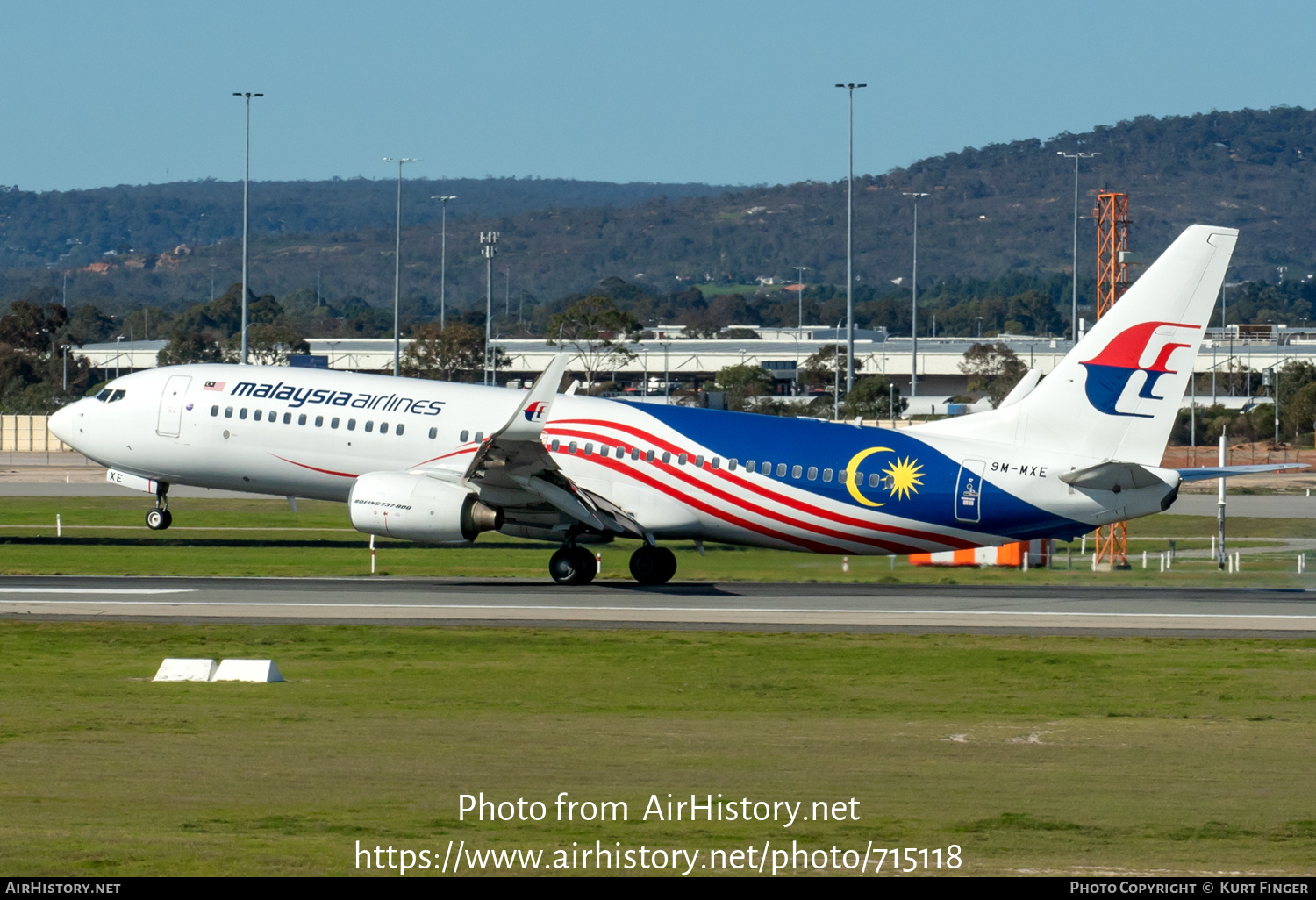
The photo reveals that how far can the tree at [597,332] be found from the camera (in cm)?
13488

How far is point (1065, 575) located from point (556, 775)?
28222 mm

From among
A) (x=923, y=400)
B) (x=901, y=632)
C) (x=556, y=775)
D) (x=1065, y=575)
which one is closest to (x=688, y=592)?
(x=901, y=632)

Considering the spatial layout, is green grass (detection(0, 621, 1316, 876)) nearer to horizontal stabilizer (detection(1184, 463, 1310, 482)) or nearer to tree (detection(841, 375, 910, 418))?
horizontal stabilizer (detection(1184, 463, 1310, 482))

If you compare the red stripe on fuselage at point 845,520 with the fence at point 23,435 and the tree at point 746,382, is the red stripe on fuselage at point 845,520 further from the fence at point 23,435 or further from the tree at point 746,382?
the tree at point 746,382

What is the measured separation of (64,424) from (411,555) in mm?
9804

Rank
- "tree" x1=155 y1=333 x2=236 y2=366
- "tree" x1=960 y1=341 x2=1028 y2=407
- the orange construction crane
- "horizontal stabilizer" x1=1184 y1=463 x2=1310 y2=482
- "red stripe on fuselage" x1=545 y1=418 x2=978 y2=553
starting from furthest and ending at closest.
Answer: "tree" x1=960 y1=341 x2=1028 y2=407 < "tree" x1=155 y1=333 x2=236 y2=366 < the orange construction crane < "red stripe on fuselage" x1=545 y1=418 x2=978 y2=553 < "horizontal stabilizer" x1=1184 y1=463 x2=1310 y2=482

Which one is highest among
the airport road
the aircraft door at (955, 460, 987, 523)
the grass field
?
the aircraft door at (955, 460, 987, 523)

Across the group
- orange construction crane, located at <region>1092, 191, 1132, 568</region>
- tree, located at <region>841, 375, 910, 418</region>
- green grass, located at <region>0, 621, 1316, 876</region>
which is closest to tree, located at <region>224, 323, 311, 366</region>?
tree, located at <region>841, 375, 910, 418</region>

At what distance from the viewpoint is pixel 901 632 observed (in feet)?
95.2

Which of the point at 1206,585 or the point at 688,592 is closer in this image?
the point at 688,592

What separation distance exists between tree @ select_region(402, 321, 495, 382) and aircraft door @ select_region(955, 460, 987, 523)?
4182 inches

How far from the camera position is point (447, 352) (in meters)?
138

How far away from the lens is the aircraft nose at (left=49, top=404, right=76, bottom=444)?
41.4 m

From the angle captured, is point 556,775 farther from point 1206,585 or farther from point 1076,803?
point 1206,585
